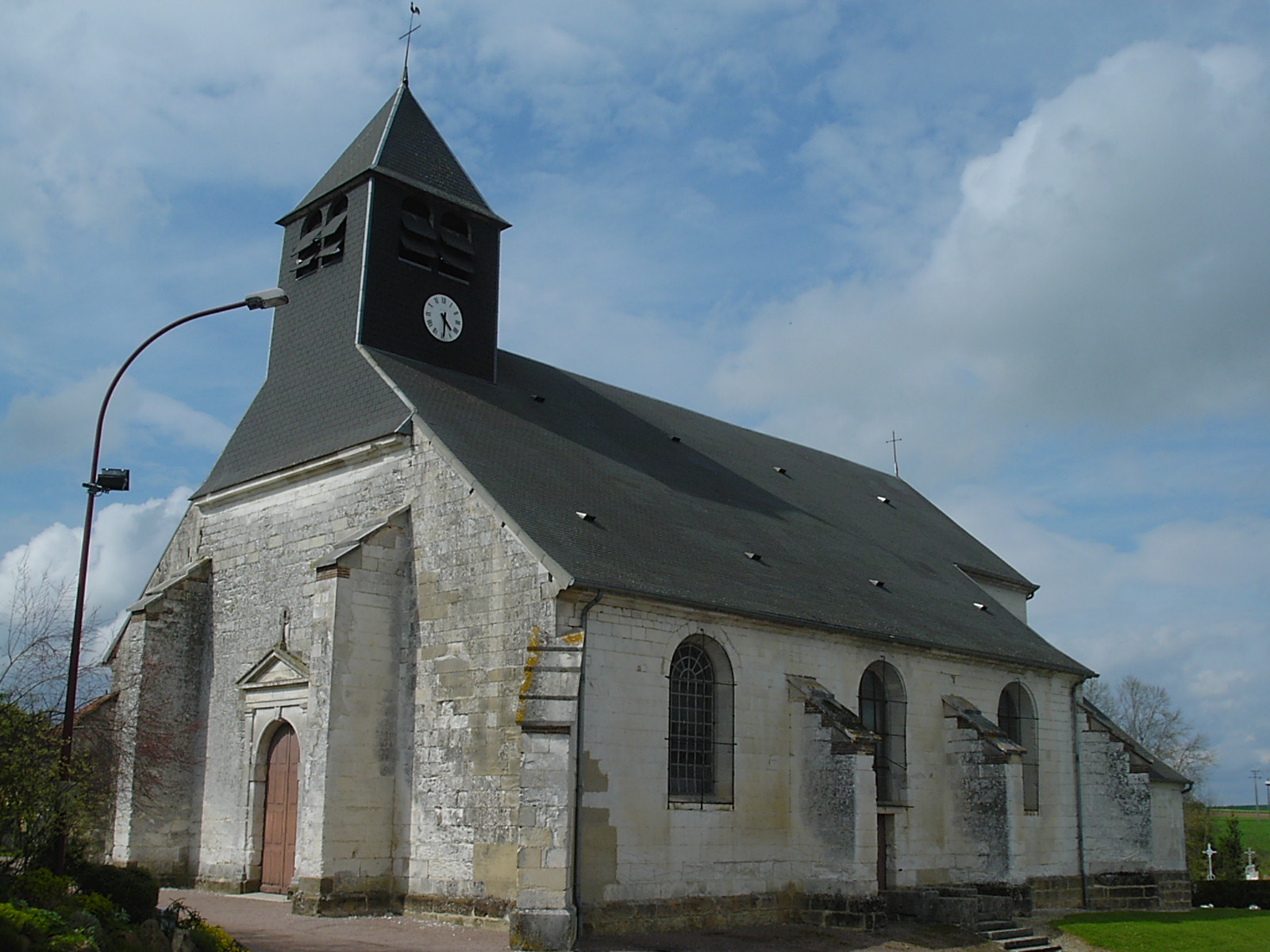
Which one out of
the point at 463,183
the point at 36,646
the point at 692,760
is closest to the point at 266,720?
the point at 36,646

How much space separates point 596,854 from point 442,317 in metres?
10.4

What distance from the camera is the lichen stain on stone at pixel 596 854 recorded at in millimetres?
15023

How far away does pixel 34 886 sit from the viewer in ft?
37.9

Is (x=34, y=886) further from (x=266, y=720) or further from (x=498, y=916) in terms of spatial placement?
(x=266, y=720)

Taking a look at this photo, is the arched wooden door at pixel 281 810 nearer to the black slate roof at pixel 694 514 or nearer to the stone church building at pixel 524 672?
the stone church building at pixel 524 672

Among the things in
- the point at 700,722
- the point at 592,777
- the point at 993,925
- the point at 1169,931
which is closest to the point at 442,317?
the point at 700,722

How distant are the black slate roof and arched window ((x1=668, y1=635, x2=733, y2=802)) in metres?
0.96

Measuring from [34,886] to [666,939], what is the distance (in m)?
7.72

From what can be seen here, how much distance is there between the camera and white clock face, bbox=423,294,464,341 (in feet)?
69.5

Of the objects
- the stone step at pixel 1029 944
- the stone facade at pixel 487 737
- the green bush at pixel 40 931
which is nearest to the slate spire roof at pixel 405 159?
the stone facade at pixel 487 737

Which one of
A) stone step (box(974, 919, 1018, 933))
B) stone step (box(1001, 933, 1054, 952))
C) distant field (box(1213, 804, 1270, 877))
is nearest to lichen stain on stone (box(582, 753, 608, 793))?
stone step (box(974, 919, 1018, 933))

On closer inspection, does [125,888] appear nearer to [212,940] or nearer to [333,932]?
[212,940]

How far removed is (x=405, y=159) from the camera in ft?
71.9

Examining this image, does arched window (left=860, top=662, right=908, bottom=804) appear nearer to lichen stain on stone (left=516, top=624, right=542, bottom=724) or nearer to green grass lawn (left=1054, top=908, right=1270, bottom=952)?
green grass lawn (left=1054, top=908, right=1270, bottom=952)
